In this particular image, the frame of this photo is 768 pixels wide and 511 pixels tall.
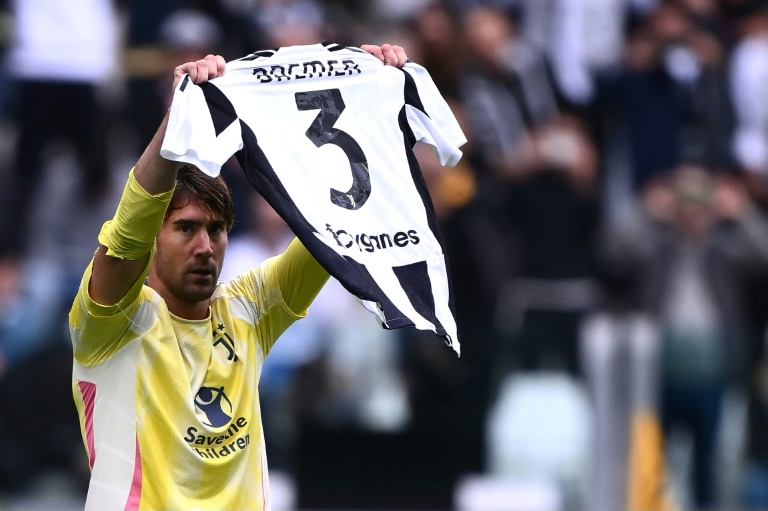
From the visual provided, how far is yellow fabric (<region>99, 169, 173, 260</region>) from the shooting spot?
12.4ft

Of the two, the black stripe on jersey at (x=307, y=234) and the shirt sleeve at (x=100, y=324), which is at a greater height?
the black stripe on jersey at (x=307, y=234)

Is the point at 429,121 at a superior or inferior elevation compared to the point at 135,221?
superior

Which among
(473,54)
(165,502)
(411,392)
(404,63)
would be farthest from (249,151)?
(473,54)

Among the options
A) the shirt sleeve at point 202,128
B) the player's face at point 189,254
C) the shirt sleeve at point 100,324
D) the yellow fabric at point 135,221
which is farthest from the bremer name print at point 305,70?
the shirt sleeve at point 100,324

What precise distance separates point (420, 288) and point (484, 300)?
5277mm

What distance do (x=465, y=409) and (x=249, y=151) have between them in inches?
219

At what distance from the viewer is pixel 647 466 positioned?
9.45 m

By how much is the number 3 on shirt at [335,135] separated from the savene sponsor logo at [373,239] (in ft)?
0.42

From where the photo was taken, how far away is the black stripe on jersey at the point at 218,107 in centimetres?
404

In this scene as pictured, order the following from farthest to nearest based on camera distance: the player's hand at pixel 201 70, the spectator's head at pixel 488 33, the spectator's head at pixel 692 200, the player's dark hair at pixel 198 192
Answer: the spectator's head at pixel 488 33
the spectator's head at pixel 692 200
the player's dark hair at pixel 198 192
the player's hand at pixel 201 70

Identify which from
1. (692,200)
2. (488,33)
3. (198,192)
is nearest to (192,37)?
(488,33)

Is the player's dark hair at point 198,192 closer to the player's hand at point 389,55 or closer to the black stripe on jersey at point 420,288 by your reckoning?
the black stripe on jersey at point 420,288

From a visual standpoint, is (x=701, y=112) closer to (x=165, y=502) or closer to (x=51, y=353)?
(x=51, y=353)

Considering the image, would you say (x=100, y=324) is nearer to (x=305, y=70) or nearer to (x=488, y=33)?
(x=305, y=70)
